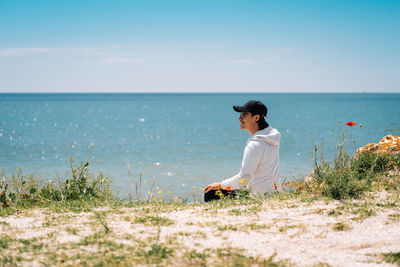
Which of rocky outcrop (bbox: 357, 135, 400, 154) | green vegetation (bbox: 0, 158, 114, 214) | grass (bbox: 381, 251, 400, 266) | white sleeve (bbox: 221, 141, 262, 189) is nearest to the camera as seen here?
grass (bbox: 381, 251, 400, 266)

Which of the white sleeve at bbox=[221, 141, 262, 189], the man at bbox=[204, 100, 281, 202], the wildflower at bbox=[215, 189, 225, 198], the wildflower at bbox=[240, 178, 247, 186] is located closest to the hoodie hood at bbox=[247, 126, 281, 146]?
the man at bbox=[204, 100, 281, 202]

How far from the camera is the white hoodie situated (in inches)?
208

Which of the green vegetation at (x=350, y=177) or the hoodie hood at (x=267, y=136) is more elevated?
the hoodie hood at (x=267, y=136)

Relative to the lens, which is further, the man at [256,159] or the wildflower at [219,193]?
the wildflower at [219,193]

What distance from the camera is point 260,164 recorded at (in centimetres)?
546

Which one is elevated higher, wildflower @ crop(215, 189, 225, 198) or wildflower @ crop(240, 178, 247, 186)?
wildflower @ crop(240, 178, 247, 186)

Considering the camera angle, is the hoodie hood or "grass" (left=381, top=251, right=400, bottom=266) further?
the hoodie hood

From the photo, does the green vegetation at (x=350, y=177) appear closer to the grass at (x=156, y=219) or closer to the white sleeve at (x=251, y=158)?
the grass at (x=156, y=219)

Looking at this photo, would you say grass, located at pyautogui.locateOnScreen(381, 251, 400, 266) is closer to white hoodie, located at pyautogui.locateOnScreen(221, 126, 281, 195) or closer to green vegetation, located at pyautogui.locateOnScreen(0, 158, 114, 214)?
white hoodie, located at pyautogui.locateOnScreen(221, 126, 281, 195)

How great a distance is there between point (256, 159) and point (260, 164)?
20 centimetres

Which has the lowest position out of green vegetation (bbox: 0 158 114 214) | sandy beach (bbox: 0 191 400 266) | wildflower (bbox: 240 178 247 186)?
green vegetation (bbox: 0 158 114 214)

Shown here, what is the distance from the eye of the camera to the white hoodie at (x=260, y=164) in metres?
5.29

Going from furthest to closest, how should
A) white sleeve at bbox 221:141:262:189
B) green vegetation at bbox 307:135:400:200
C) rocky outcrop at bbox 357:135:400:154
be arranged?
1. rocky outcrop at bbox 357:135:400:154
2. white sleeve at bbox 221:141:262:189
3. green vegetation at bbox 307:135:400:200

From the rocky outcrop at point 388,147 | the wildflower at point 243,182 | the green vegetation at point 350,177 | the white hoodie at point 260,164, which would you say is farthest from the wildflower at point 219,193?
the rocky outcrop at point 388,147
